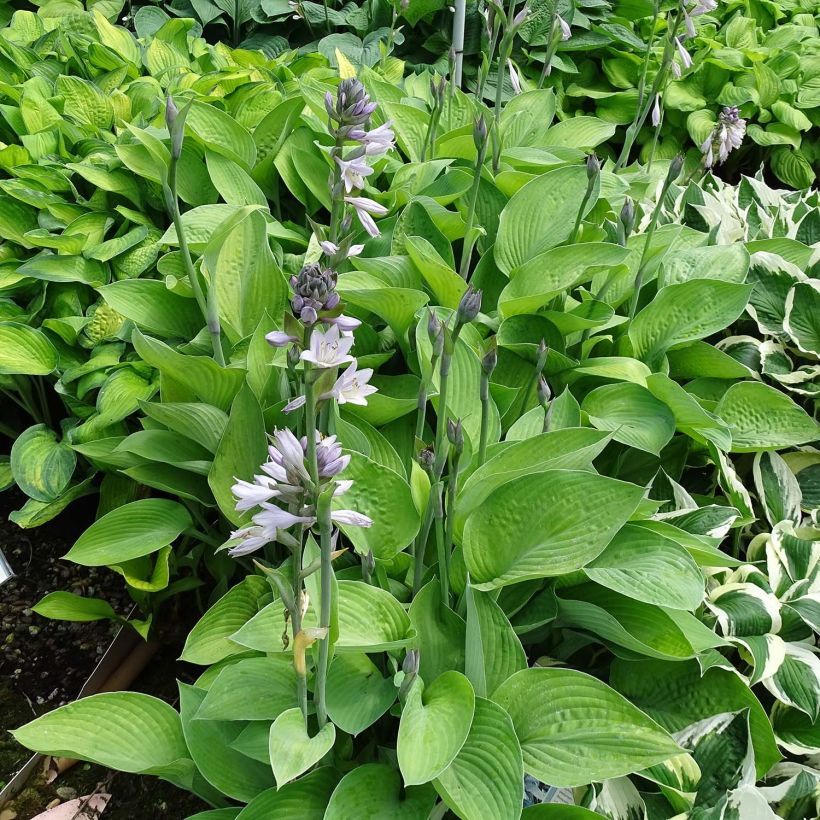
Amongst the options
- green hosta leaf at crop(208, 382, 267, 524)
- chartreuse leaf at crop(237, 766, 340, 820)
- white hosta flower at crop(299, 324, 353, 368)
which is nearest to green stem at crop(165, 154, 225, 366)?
green hosta leaf at crop(208, 382, 267, 524)

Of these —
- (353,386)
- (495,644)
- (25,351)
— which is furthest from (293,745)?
(25,351)

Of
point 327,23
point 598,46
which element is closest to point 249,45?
point 327,23

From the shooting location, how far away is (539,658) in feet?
4.71

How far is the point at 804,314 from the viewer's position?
201 cm

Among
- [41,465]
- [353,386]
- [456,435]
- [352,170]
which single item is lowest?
[41,465]

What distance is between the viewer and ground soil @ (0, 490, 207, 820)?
1.60 m

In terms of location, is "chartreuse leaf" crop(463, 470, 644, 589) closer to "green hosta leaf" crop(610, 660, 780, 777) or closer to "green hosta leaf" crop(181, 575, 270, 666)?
"green hosta leaf" crop(610, 660, 780, 777)

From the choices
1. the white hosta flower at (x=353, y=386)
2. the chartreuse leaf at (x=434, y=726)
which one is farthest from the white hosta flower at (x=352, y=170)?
the chartreuse leaf at (x=434, y=726)

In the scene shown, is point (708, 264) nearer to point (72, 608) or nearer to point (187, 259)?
point (187, 259)

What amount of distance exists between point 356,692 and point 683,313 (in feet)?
3.81

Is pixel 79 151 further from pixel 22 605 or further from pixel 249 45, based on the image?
pixel 249 45

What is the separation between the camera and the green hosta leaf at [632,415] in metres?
1.57

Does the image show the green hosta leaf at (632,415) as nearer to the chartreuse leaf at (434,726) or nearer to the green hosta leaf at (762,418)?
the green hosta leaf at (762,418)

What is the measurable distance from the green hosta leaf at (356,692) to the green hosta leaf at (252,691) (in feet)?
0.21
